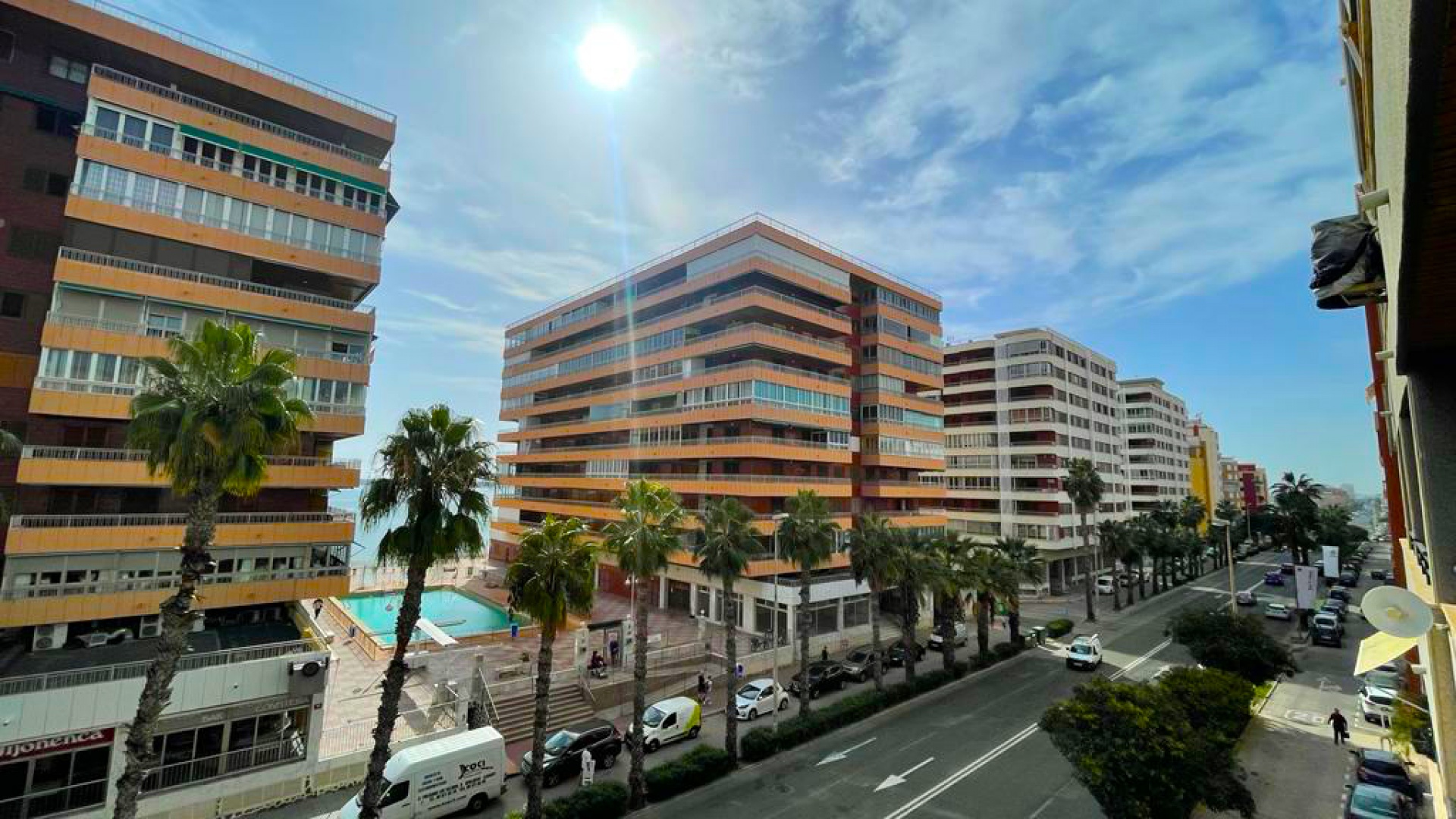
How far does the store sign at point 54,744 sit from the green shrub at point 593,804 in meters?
13.4

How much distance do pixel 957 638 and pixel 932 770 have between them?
77.1 ft

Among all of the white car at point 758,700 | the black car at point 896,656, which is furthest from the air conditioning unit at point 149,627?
the black car at point 896,656

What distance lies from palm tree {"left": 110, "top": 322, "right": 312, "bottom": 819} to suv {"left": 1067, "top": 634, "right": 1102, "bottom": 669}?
4146 centimetres

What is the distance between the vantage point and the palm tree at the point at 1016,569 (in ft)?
118

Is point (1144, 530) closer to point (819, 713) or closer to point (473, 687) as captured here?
point (819, 713)

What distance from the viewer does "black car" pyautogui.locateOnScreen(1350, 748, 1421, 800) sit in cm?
2016

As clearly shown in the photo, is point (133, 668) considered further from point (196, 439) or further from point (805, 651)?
point (805, 651)

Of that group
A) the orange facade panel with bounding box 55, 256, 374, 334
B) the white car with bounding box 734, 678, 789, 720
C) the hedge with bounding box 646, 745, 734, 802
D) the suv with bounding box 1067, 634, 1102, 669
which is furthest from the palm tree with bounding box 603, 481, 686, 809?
the suv with bounding box 1067, 634, 1102, 669

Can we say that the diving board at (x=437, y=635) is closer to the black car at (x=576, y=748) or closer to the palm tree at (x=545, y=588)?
the black car at (x=576, y=748)

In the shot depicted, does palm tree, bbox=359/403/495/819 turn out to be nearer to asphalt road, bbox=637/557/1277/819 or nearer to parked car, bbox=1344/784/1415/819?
asphalt road, bbox=637/557/1277/819

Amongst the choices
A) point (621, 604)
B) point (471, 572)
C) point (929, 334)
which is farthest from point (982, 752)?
point (471, 572)

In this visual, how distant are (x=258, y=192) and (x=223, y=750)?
2249 cm

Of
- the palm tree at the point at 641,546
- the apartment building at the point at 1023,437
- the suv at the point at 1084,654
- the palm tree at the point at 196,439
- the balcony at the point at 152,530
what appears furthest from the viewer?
the apartment building at the point at 1023,437

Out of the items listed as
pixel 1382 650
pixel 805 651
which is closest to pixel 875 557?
pixel 805 651
